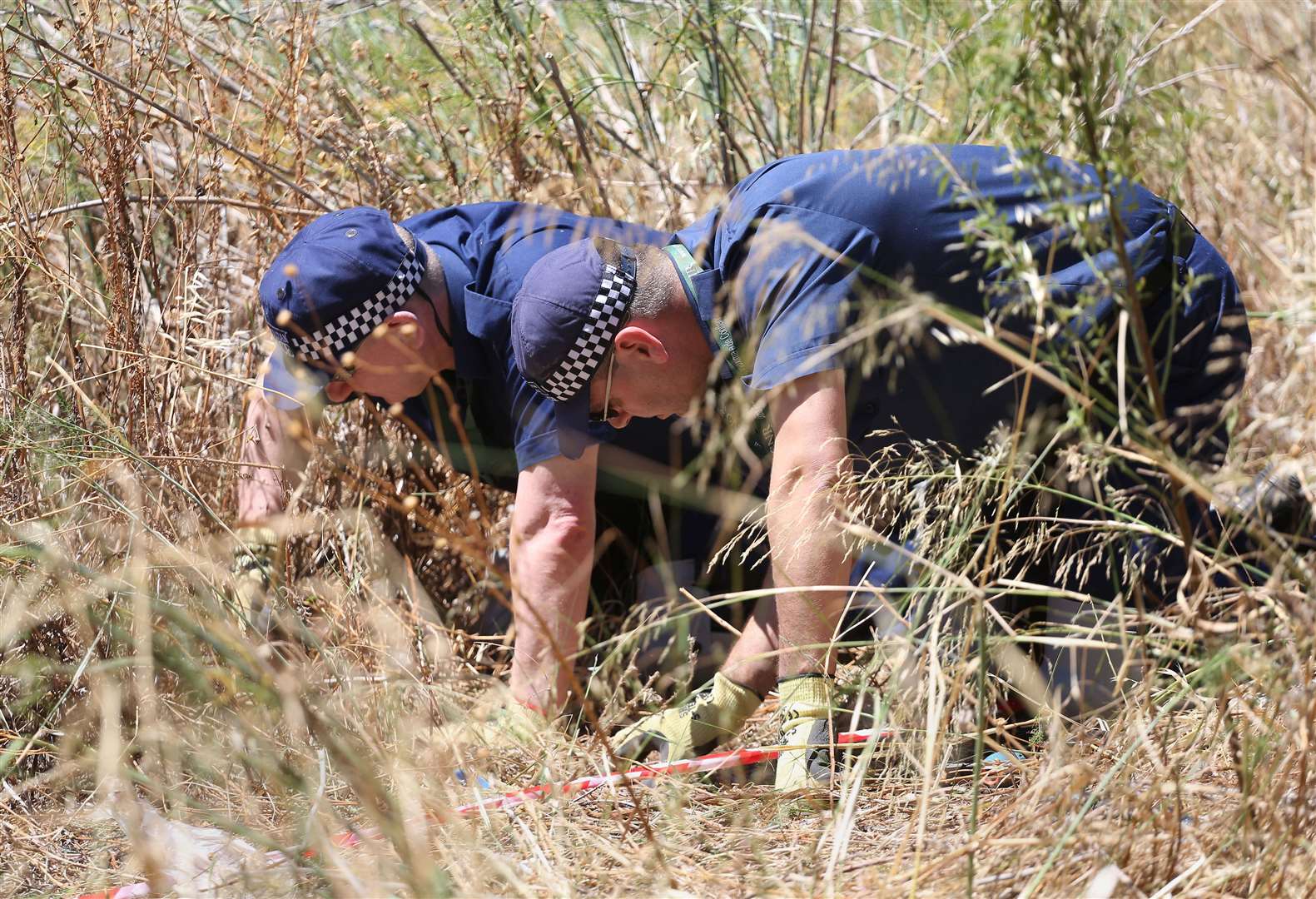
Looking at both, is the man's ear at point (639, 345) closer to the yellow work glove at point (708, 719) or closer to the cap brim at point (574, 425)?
the cap brim at point (574, 425)

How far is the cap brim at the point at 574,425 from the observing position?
6.68 ft

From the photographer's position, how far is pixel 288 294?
2.20m

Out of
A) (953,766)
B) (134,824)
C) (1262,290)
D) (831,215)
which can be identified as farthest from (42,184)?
(1262,290)

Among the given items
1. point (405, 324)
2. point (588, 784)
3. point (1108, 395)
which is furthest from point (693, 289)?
point (588, 784)

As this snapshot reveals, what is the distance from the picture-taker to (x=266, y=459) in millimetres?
2438

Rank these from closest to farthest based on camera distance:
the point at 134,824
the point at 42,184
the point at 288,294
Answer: the point at 134,824
the point at 288,294
the point at 42,184

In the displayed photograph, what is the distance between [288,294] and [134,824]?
141 centimetres

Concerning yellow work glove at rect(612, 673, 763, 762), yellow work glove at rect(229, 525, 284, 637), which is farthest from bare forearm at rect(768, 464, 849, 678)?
yellow work glove at rect(229, 525, 284, 637)

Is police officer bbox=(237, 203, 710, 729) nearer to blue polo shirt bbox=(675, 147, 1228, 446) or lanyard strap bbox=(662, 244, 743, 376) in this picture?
lanyard strap bbox=(662, 244, 743, 376)

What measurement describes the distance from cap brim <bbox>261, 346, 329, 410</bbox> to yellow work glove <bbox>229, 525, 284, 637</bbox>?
267 mm

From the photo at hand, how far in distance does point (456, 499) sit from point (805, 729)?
0.93m

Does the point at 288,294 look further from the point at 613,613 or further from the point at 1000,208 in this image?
the point at 1000,208

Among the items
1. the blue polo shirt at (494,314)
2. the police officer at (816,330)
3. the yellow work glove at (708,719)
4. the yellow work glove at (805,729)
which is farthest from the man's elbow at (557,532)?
the yellow work glove at (805,729)

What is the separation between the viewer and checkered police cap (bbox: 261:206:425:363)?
2.17 meters
